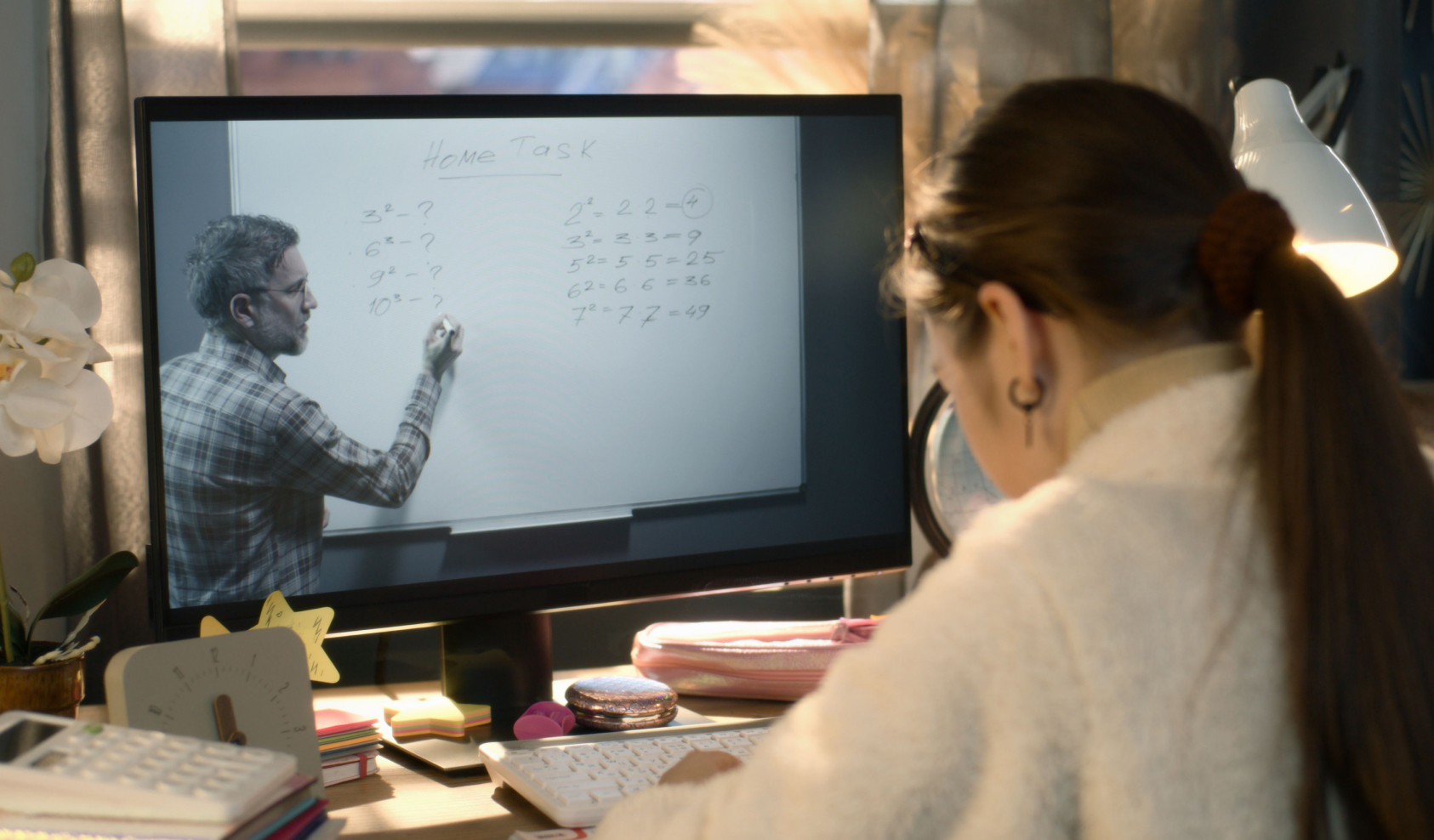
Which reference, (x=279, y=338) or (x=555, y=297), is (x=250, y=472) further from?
(x=555, y=297)

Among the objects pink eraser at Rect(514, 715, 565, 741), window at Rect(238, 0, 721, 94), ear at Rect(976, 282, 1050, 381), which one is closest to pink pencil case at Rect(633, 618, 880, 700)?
pink eraser at Rect(514, 715, 565, 741)

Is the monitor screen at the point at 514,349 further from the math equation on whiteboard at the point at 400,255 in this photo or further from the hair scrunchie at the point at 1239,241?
the hair scrunchie at the point at 1239,241

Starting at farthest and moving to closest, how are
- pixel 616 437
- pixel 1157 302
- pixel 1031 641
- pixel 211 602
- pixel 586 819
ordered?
1. pixel 616 437
2. pixel 211 602
3. pixel 586 819
4. pixel 1157 302
5. pixel 1031 641

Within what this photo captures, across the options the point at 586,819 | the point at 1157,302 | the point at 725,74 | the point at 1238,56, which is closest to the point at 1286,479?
the point at 1157,302

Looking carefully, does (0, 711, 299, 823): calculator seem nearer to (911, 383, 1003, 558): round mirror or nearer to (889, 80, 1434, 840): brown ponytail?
(889, 80, 1434, 840): brown ponytail

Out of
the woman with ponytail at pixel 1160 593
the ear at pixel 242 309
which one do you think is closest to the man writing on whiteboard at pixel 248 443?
the ear at pixel 242 309

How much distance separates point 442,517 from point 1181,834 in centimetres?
66

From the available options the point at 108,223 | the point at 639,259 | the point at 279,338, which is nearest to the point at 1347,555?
the point at 639,259

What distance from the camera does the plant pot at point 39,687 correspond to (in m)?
0.82

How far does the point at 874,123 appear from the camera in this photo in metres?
1.09

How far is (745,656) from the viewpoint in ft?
3.53

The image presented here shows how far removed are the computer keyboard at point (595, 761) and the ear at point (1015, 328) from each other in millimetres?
390

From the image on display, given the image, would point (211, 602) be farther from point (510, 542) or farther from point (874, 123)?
point (874, 123)

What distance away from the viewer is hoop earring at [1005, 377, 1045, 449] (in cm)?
61
